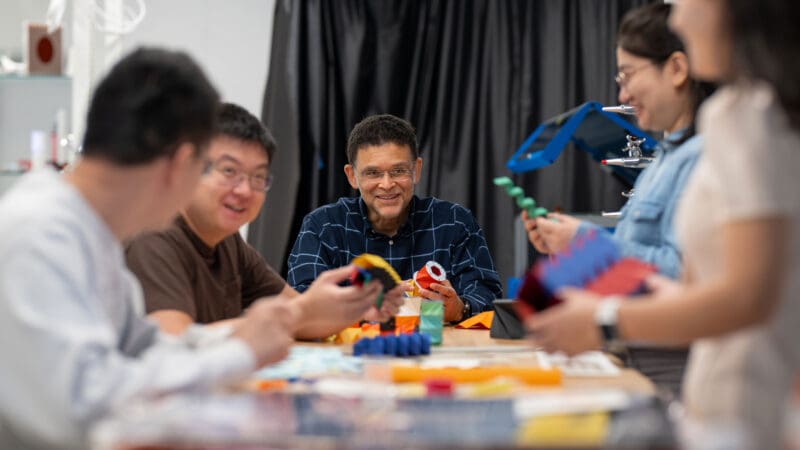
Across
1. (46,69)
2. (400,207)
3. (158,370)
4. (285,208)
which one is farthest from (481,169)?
(158,370)

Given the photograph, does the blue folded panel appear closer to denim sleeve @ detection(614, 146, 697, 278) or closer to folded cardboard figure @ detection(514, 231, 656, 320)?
denim sleeve @ detection(614, 146, 697, 278)

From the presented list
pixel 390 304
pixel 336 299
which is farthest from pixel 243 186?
pixel 390 304

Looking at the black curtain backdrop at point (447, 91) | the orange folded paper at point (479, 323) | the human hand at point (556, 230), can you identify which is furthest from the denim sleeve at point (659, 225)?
the black curtain backdrop at point (447, 91)

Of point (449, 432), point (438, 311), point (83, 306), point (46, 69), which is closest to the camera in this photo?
point (449, 432)

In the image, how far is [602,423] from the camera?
122 centimetres

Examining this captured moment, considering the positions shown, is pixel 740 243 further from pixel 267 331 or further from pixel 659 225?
pixel 659 225

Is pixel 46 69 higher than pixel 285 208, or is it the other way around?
pixel 46 69

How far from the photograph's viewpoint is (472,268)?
323cm

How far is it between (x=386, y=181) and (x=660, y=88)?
1.21m

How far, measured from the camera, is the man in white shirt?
1.23 metres

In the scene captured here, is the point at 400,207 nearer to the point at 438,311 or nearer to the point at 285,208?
the point at 438,311

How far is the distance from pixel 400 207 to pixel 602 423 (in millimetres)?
2074

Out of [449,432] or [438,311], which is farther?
[438,311]

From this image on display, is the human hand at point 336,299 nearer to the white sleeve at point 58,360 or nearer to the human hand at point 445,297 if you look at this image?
the human hand at point 445,297
